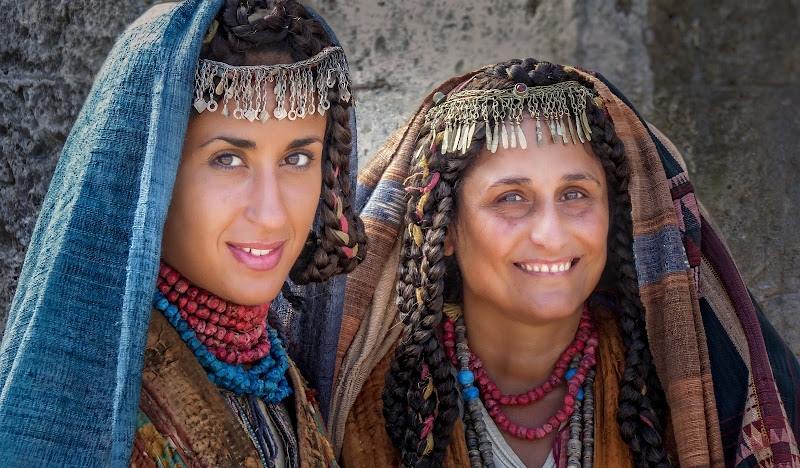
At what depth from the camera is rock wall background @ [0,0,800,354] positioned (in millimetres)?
3314

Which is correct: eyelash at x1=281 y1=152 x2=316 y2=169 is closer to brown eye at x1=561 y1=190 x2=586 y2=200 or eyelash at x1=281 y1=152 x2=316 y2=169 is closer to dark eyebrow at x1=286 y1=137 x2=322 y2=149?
dark eyebrow at x1=286 y1=137 x2=322 y2=149

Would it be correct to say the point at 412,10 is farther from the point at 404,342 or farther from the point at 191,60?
the point at 191,60

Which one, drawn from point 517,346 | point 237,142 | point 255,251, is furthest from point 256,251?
point 517,346

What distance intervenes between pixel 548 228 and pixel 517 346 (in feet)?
1.34

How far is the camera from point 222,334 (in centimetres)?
186

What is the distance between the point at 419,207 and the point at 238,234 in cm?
72

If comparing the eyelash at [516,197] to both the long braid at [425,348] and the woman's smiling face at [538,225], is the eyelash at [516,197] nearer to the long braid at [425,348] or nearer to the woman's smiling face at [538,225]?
the woman's smiling face at [538,225]

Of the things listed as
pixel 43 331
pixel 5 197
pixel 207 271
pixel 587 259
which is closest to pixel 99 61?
pixel 5 197

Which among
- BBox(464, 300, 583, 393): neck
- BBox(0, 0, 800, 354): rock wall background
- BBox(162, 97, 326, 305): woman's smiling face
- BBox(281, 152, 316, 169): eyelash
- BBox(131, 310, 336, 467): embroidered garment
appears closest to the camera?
BBox(131, 310, 336, 467): embroidered garment

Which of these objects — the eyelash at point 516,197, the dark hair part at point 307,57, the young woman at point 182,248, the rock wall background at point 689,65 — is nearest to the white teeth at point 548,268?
the eyelash at point 516,197

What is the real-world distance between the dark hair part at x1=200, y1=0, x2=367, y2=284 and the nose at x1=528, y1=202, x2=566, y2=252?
45cm

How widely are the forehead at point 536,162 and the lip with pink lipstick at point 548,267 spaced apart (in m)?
0.21

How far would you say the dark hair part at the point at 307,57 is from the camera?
71.1 inches

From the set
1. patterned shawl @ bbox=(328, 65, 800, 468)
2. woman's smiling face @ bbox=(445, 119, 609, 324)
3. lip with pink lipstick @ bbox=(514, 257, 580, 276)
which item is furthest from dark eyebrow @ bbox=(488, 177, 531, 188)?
patterned shawl @ bbox=(328, 65, 800, 468)
